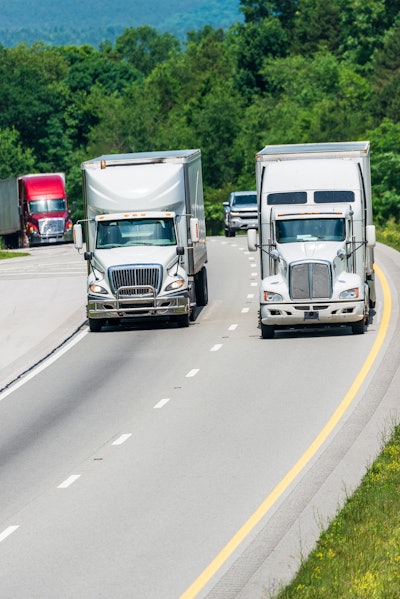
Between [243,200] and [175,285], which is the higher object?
[175,285]

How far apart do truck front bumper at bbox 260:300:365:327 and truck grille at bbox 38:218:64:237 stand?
145 feet

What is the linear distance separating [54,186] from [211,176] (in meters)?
46.9

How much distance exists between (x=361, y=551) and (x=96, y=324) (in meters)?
19.3

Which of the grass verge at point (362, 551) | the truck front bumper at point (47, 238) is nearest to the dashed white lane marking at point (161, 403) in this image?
the grass verge at point (362, 551)

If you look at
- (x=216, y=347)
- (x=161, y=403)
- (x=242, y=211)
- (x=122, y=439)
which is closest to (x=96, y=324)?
(x=216, y=347)

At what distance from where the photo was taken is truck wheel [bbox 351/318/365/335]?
1123 inches

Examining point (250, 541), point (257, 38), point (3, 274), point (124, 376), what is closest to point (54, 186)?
point (3, 274)

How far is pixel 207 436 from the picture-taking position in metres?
19.8

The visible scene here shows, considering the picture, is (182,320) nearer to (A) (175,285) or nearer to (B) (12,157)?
(A) (175,285)

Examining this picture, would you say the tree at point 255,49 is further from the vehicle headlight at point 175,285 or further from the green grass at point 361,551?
the green grass at point 361,551

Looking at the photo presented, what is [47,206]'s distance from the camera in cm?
7231

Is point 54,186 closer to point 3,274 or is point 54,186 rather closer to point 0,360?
point 3,274

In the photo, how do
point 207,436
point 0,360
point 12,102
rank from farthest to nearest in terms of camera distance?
1. point 12,102
2. point 0,360
3. point 207,436

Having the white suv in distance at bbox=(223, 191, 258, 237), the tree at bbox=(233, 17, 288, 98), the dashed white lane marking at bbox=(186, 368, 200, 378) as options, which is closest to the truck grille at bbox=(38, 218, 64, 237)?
the white suv in distance at bbox=(223, 191, 258, 237)
